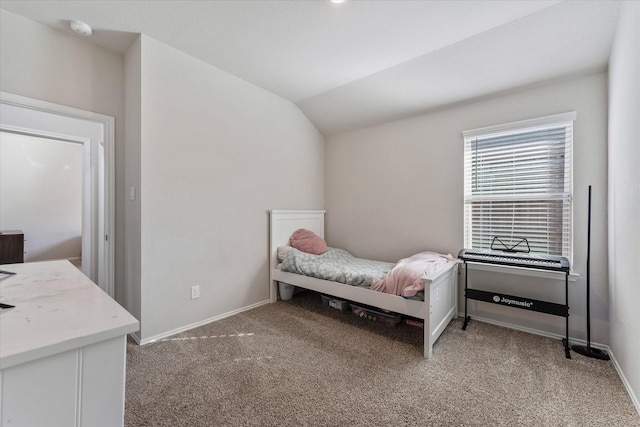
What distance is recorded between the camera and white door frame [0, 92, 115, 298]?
2186mm

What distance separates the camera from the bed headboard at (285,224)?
3.30 metres

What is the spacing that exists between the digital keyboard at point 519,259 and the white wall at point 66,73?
3.24 metres

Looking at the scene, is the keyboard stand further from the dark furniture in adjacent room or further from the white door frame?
the dark furniture in adjacent room

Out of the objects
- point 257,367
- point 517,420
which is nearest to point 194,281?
point 257,367

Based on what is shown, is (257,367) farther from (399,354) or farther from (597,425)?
(597,425)

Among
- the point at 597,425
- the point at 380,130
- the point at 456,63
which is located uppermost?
the point at 456,63

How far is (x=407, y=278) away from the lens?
7.42 feet

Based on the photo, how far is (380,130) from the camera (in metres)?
3.54

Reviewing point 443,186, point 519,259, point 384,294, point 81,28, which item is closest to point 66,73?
point 81,28

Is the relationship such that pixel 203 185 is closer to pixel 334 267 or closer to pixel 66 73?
pixel 66 73

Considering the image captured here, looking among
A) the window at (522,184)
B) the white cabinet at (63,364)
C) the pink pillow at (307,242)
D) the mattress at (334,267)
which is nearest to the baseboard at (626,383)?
the window at (522,184)

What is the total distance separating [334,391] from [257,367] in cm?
59

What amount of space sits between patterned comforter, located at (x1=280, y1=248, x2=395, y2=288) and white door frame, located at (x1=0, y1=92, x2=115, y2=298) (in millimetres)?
1669

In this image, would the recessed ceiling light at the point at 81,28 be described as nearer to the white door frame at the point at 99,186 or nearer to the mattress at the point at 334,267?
the white door frame at the point at 99,186
